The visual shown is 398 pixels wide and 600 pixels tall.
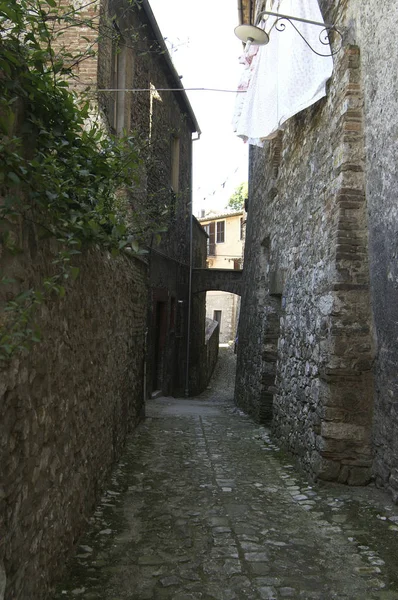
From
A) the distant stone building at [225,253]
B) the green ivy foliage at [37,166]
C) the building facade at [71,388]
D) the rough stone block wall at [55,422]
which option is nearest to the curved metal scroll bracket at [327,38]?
the building facade at [71,388]

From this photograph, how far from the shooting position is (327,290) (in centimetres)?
453

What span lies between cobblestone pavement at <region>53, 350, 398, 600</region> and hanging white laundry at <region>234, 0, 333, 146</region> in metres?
3.43

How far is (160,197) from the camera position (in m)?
10.7

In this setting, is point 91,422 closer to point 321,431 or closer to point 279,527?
point 279,527

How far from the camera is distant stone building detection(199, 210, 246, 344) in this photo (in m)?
27.1

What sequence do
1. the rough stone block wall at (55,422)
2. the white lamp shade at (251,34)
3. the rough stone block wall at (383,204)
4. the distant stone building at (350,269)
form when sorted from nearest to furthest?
the rough stone block wall at (55,422) → the rough stone block wall at (383,204) → the distant stone building at (350,269) → the white lamp shade at (251,34)

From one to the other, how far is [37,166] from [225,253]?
84.2 ft

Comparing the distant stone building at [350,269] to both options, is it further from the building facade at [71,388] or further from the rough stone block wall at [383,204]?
the building facade at [71,388]

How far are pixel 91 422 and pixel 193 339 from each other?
38.1ft

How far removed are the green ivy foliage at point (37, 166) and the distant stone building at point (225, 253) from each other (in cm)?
2341

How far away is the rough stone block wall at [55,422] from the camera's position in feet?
6.39

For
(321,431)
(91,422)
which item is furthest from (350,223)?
(91,422)

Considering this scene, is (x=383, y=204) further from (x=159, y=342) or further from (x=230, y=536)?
(x=159, y=342)

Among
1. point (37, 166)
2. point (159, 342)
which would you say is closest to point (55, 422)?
point (37, 166)
